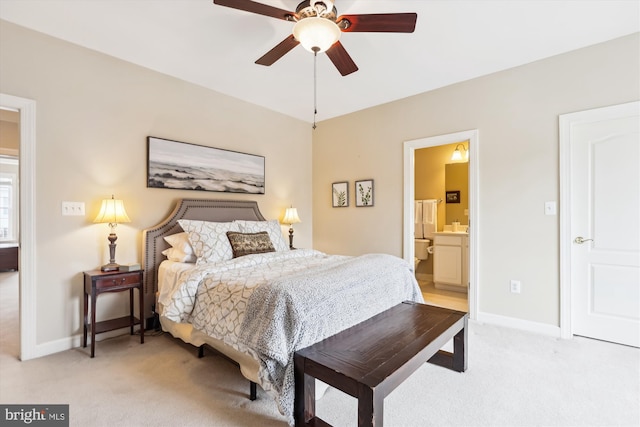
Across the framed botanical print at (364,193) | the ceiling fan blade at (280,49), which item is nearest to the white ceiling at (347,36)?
the ceiling fan blade at (280,49)

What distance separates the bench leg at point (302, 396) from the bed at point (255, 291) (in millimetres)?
35

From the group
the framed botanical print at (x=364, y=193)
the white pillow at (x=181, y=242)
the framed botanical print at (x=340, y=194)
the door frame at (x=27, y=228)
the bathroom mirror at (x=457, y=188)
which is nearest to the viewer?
the door frame at (x=27, y=228)

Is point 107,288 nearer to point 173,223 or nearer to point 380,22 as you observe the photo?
point 173,223

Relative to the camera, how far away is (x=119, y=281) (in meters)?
2.66

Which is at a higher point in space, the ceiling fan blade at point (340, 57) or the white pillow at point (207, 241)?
the ceiling fan blade at point (340, 57)

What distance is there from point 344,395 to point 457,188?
4266mm

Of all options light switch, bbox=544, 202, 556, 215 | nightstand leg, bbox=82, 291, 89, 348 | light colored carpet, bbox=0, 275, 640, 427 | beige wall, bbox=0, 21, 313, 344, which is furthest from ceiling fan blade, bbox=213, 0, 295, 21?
light switch, bbox=544, 202, 556, 215

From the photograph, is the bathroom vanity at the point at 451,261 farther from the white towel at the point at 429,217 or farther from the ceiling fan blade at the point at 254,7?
the ceiling fan blade at the point at 254,7

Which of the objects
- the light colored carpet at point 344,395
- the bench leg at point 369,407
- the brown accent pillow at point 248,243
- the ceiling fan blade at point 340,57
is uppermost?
the ceiling fan blade at point 340,57

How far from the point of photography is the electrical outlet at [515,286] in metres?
3.12

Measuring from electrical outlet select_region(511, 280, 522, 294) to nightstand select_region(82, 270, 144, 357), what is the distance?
11.8 ft

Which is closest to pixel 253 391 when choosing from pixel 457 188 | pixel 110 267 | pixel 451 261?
pixel 110 267

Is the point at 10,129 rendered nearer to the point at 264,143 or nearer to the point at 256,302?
the point at 264,143

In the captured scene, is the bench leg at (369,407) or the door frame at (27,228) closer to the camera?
the bench leg at (369,407)
